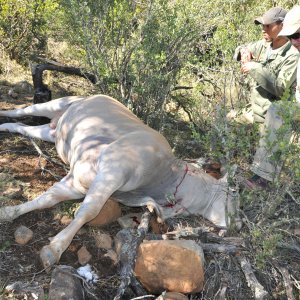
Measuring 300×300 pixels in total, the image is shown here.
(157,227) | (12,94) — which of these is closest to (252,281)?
(157,227)

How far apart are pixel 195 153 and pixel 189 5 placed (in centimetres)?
168

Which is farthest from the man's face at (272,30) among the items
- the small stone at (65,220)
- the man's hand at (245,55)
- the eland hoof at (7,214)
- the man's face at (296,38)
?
the eland hoof at (7,214)

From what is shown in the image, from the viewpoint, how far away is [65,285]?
302 cm

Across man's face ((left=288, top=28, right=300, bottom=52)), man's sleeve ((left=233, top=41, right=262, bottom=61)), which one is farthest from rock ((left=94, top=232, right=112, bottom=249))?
man's sleeve ((left=233, top=41, right=262, bottom=61))

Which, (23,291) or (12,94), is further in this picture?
(12,94)

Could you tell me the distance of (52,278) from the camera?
309cm

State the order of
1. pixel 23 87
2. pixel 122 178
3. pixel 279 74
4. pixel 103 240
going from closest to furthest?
1. pixel 103 240
2. pixel 122 178
3. pixel 279 74
4. pixel 23 87

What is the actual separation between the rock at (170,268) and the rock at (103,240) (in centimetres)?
43

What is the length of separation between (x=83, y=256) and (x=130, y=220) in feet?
1.97

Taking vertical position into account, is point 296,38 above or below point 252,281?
above

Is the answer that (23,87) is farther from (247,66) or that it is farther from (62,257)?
(62,257)

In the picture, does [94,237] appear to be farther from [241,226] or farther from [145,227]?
[241,226]

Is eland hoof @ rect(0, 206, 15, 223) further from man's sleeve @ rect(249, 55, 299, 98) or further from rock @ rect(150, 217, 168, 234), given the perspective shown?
man's sleeve @ rect(249, 55, 299, 98)

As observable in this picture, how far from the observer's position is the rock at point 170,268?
3.15 m
